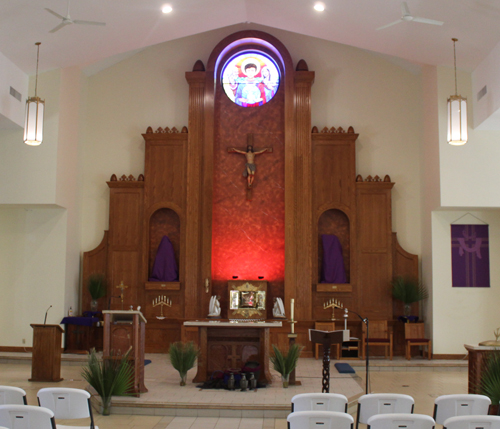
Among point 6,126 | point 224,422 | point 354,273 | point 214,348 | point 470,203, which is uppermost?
point 6,126

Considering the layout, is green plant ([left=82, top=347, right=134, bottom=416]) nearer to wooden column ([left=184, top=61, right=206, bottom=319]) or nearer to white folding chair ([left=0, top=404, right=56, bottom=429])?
white folding chair ([left=0, top=404, right=56, bottom=429])

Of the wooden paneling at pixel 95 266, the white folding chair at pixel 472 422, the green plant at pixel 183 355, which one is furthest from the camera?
the wooden paneling at pixel 95 266

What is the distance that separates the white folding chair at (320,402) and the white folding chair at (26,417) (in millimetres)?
1983

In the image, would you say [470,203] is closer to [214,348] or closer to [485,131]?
[485,131]

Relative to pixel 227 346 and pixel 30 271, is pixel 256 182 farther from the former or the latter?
pixel 30 271

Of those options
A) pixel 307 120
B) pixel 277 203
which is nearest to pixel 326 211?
pixel 277 203

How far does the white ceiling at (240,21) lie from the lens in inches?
356

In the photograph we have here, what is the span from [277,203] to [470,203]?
3.90m

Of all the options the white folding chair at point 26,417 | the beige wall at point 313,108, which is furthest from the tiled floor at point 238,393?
the beige wall at point 313,108

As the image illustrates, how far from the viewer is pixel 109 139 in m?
12.6

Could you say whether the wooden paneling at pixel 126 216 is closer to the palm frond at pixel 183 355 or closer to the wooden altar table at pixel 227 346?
the wooden altar table at pixel 227 346

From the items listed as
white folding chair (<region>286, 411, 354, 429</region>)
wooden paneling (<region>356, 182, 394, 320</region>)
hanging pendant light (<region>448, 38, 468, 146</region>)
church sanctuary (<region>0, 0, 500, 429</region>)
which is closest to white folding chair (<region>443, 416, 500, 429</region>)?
white folding chair (<region>286, 411, 354, 429</region>)

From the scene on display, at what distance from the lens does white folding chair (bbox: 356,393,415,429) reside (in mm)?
4859

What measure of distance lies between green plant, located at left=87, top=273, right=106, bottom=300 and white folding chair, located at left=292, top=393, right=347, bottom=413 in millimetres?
7613
